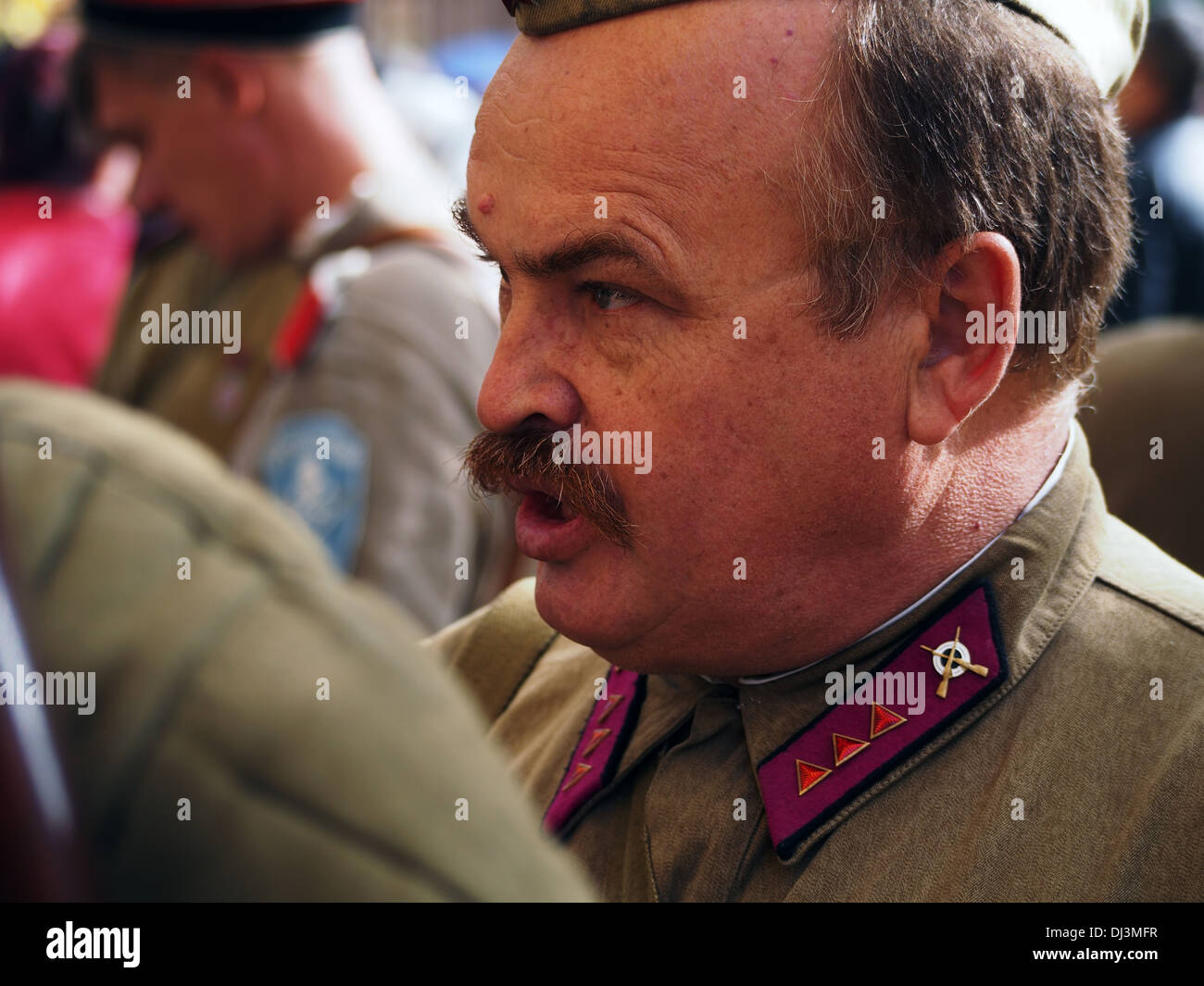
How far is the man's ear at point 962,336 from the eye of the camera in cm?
125

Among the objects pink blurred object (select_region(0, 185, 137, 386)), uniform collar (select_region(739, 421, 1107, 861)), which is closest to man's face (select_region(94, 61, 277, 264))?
pink blurred object (select_region(0, 185, 137, 386))

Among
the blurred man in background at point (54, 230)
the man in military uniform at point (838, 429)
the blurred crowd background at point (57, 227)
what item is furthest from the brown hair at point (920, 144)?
the blurred man in background at point (54, 230)

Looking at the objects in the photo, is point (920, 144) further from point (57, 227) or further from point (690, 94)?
point (57, 227)

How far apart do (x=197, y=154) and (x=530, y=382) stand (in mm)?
2334

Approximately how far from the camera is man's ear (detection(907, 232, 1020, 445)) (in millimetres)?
1249

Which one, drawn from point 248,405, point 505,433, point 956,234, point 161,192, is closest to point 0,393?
point 505,433

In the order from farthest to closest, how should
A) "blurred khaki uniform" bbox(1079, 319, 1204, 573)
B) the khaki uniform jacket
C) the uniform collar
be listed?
"blurred khaki uniform" bbox(1079, 319, 1204, 573) → the uniform collar → the khaki uniform jacket

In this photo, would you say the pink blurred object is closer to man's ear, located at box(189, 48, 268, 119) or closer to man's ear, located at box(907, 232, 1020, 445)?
man's ear, located at box(189, 48, 268, 119)

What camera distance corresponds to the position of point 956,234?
1.24 metres

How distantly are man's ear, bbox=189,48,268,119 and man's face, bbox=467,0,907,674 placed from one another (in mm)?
2098

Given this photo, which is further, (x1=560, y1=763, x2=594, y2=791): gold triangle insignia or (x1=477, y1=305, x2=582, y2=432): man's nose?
(x1=560, y1=763, x2=594, y2=791): gold triangle insignia

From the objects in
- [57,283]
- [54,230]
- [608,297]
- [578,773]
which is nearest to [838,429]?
[608,297]

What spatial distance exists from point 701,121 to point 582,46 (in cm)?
15
